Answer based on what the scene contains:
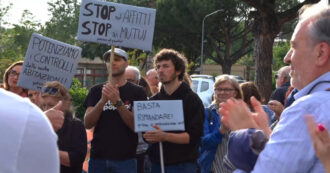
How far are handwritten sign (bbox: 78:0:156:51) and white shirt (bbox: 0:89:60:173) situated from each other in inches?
160

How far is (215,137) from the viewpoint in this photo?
465cm

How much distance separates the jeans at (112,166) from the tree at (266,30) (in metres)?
8.29

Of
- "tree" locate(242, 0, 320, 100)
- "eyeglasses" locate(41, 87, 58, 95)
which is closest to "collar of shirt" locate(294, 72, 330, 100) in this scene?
"eyeglasses" locate(41, 87, 58, 95)

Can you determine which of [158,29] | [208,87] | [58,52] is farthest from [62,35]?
[58,52]

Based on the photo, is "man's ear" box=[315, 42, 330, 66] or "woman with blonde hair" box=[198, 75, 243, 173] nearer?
"man's ear" box=[315, 42, 330, 66]

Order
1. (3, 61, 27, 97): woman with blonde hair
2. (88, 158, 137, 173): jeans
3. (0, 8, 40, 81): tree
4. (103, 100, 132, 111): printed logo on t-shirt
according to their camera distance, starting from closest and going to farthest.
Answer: (88, 158, 137, 173): jeans < (103, 100, 132, 111): printed logo on t-shirt < (3, 61, 27, 97): woman with blonde hair < (0, 8, 40, 81): tree

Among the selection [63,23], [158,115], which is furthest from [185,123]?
[63,23]

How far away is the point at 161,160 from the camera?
446 cm

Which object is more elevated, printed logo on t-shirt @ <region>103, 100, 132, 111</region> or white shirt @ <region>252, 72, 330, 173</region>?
white shirt @ <region>252, 72, 330, 173</region>

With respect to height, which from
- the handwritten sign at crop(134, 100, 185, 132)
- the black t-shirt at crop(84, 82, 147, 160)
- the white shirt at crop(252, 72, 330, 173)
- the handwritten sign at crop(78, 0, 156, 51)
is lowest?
the black t-shirt at crop(84, 82, 147, 160)

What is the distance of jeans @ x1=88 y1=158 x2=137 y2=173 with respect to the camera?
4773mm

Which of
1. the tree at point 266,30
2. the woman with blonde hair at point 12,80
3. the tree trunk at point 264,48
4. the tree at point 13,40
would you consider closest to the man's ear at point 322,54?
the woman with blonde hair at point 12,80

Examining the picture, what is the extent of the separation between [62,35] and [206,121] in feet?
150

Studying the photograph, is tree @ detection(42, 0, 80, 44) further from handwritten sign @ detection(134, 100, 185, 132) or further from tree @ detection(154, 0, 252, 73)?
handwritten sign @ detection(134, 100, 185, 132)
